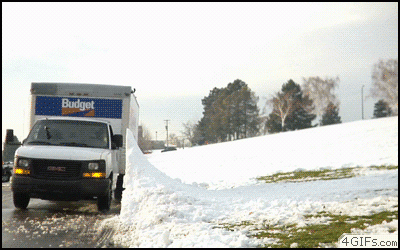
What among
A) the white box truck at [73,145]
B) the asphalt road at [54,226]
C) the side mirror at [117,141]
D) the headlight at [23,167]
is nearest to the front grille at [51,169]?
the white box truck at [73,145]

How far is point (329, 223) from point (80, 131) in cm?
605

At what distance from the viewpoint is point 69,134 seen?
30.9 feet

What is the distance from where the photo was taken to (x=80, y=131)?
9.59m

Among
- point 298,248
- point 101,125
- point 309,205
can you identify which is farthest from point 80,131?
point 298,248

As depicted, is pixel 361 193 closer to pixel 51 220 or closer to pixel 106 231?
pixel 106 231

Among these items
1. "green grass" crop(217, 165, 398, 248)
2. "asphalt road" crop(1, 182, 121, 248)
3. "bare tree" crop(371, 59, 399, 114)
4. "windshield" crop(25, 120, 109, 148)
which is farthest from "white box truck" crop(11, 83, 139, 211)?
"bare tree" crop(371, 59, 399, 114)

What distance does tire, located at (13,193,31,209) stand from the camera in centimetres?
873

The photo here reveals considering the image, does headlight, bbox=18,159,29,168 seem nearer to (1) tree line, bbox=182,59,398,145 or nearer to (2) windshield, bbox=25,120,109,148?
(2) windshield, bbox=25,120,109,148

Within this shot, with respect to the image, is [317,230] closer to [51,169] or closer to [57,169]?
[57,169]

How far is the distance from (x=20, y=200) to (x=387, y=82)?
5939cm

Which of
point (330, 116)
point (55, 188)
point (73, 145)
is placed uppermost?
point (330, 116)

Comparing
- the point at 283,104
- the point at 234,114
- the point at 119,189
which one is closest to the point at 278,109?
the point at 283,104

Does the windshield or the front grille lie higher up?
the windshield

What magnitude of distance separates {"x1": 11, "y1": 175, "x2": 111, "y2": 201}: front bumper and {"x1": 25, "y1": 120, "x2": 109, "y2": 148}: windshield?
3.75 ft
